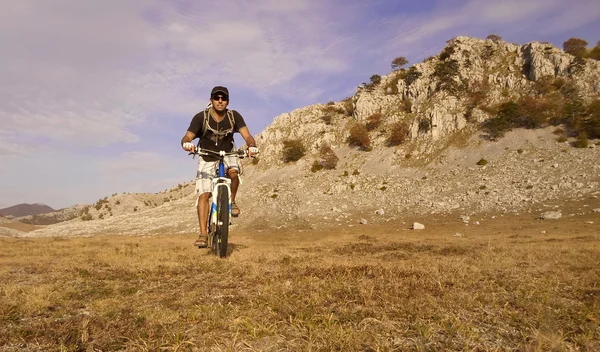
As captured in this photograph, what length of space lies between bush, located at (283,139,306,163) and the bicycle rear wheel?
131 feet

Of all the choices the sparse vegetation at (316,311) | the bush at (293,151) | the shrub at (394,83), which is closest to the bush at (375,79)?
the shrub at (394,83)

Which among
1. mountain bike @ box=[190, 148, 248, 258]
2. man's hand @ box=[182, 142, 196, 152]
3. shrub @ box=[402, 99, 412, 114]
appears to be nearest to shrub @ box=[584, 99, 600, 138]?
shrub @ box=[402, 99, 412, 114]

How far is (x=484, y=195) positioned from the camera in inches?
1161

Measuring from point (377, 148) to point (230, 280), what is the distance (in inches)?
1646

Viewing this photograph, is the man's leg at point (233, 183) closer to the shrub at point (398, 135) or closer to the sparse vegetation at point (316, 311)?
the sparse vegetation at point (316, 311)

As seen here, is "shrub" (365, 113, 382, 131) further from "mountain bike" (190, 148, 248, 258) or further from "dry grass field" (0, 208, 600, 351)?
"dry grass field" (0, 208, 600, 351)

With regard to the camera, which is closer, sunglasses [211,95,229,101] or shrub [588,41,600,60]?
sunglasses [211,95,229,101]

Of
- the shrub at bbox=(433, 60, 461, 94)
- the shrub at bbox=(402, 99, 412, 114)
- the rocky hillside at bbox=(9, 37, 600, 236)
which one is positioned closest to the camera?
the rocky hillside at bbox=(9, 37, 600, 236)

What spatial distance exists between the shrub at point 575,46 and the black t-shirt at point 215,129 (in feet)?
182

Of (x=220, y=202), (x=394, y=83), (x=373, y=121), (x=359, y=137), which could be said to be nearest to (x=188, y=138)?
(x=220, y=202)

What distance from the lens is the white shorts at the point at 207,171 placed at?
8.16 metres

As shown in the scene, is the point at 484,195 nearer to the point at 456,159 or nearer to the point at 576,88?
the point at 456,159

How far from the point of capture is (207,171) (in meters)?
8.32

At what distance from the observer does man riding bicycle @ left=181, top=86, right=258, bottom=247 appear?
791 centimetres
